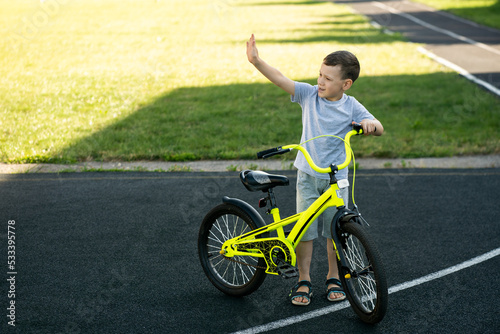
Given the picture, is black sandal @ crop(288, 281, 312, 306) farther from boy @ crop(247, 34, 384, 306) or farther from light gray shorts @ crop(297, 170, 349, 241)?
light gray shorts @ crop(297, 170, 349, 241)

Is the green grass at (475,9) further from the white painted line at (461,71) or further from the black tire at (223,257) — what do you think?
the black tire at (223,257)

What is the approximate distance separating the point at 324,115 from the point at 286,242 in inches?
36.3

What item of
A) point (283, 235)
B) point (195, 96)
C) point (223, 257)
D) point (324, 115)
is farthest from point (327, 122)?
point (195, 96)

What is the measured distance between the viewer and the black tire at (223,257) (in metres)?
3.96

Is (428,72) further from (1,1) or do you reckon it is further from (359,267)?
(1,1)

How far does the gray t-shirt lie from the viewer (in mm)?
3746

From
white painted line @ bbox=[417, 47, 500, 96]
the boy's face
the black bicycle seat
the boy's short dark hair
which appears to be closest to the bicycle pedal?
the black bicycle seat

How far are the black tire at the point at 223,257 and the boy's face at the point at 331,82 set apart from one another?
1039 mm

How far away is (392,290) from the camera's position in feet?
13.8

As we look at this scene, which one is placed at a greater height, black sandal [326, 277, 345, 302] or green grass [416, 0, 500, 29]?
black sandal [326, 277, 345, 302]

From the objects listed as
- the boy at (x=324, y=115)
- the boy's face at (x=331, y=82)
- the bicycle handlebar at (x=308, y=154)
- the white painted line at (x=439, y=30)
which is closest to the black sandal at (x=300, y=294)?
the boy at (x=324, y=115)

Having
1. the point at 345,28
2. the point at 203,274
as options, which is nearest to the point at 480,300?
the point at 203,274

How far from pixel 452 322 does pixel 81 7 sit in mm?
32050

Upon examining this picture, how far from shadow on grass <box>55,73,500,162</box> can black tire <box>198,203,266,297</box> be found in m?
3.36
